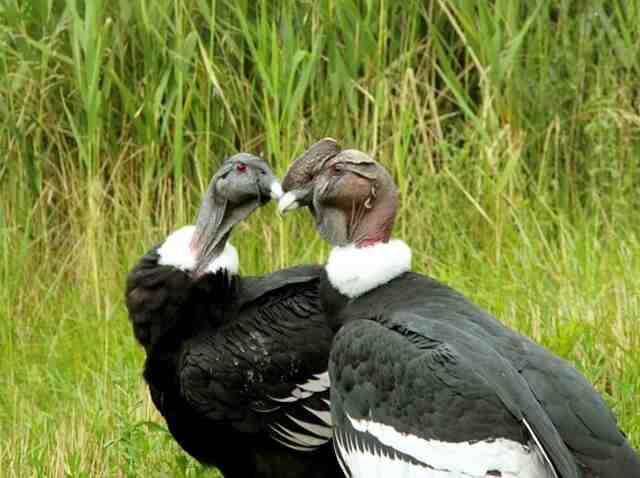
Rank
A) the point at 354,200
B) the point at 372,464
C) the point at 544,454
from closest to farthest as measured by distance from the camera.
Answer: the point at 544,454
the point at 372,464
the point at 354,200

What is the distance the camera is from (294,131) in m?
6.29

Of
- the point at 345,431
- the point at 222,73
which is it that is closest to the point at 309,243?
the point at 222,73

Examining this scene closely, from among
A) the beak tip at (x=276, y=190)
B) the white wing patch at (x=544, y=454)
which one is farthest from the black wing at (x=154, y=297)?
the white wing patch at (x=544, y=454)

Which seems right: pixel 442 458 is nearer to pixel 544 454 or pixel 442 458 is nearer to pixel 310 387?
pixel 544 454

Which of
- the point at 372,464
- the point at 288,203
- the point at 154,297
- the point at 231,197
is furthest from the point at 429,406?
the point at 231,197

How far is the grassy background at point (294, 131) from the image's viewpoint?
6.02 m

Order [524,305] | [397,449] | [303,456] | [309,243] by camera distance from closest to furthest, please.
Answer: [397,449] → [303,456] → [524,305] → [309,243]

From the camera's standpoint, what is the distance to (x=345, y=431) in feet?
13.6

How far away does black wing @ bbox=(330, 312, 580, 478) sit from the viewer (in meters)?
3.80

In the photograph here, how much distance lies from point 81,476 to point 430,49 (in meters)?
2.68

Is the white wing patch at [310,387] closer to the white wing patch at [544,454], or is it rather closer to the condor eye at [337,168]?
the condor eye at [337,168]

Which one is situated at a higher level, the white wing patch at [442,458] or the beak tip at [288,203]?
the beak tip at [288,203]

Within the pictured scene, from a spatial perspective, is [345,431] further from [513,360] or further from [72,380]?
[72,380]

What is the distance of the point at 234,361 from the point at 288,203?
518 mm
